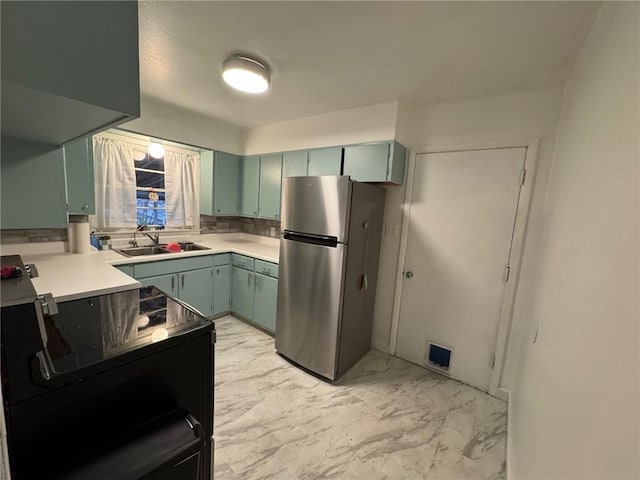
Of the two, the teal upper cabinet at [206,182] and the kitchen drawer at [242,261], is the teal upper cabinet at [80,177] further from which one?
the kitchen drawer at [242,261]

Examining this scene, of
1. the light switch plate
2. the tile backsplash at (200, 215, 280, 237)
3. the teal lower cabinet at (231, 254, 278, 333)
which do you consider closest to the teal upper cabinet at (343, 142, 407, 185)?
the light switch plate

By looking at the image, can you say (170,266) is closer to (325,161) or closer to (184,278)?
(184,278)

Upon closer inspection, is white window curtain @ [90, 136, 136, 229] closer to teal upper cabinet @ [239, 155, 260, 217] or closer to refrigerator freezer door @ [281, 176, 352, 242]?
teal upper cabinet @ [239, 155, 260, 217]

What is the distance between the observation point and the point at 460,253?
90.5 inches

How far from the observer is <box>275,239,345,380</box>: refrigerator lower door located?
86.6 inches

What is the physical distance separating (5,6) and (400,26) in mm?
1519

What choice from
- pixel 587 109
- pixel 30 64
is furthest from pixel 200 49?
pixel 587 109

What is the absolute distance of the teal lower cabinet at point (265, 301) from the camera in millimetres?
2840

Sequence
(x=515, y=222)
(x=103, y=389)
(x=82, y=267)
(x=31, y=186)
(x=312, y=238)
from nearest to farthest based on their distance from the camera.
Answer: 1. (x=103, y=389)
2. (x=31, y=186)
3. (x=82, y=267)
4. (x=515, y=222)
5. (x=312, y=238)

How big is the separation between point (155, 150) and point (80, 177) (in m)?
0.97

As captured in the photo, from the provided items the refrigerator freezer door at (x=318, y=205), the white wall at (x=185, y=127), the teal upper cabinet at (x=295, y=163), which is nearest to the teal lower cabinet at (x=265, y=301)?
the refrigerator freezer door at (x=318, y=205)

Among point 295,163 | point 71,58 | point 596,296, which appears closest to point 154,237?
point 295,163

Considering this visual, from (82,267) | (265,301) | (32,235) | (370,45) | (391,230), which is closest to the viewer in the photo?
(370,45)

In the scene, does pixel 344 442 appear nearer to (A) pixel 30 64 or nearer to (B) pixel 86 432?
(B) pixel 86 432
